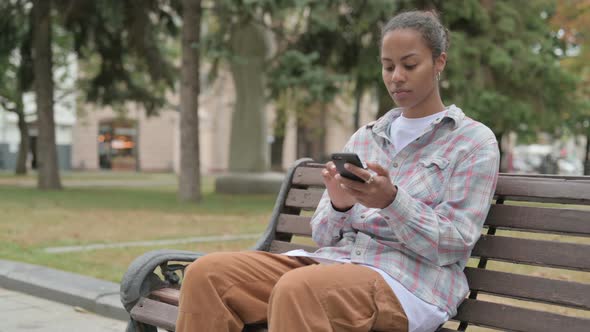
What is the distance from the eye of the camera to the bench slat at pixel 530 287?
280cm

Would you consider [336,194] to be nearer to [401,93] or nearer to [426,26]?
[401,93]

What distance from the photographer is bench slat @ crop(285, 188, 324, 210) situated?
12.4ft

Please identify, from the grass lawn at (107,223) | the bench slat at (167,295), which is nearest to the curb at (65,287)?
the grass lawn at (107,223)

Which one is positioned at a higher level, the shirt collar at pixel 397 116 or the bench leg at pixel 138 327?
the shirt collar at pixel 397 116

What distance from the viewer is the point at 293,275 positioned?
8.72 feet

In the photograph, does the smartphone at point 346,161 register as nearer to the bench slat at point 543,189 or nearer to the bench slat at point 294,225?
the bench slat at point 543,189

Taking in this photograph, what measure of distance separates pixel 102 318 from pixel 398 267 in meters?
3.23

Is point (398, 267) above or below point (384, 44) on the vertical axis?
below

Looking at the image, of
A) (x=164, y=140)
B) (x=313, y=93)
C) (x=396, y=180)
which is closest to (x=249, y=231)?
(x=313, y=93)

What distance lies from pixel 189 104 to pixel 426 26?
568 inches

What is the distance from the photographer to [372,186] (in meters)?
2.52

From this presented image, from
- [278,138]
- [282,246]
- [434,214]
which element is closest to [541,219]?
[434,214]

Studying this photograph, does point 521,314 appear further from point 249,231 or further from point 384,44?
point 249,231

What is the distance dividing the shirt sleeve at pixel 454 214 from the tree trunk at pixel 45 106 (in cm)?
1910
